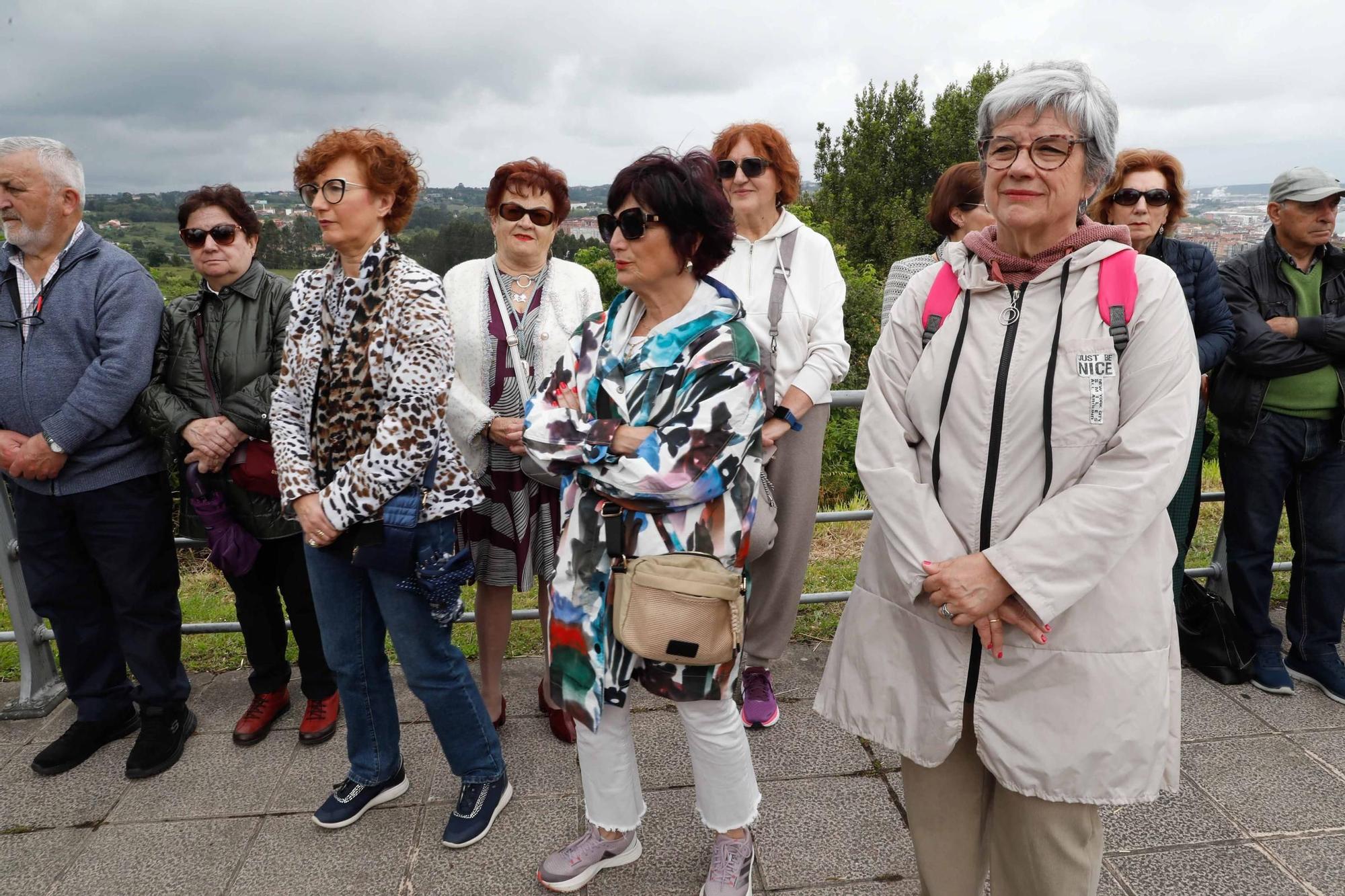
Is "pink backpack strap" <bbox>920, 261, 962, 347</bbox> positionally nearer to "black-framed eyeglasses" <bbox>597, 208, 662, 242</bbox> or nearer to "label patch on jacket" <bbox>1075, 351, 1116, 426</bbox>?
"label patch on jacket" <bbox>1075, 351, 1116, 426</bbox>

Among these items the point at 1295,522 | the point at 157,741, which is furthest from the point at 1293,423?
the point at 157,741

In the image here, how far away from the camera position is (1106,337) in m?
1.72

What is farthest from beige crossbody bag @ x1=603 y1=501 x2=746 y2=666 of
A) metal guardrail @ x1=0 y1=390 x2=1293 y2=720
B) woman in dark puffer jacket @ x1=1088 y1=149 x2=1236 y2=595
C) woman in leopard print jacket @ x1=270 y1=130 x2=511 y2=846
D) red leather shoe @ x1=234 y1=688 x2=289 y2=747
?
woman in dark puffer jacket @ x1=1088 y1=149 x2=1236 y2=595

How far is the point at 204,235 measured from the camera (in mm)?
3021

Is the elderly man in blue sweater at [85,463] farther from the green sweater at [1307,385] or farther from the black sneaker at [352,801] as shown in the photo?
the green sweater at [1307,385]

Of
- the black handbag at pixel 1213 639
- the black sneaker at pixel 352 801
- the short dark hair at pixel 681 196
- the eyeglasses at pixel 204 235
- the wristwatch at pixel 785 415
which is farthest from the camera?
the black handbag at pixel 1213 639

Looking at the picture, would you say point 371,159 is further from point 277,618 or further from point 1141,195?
point 1141,195

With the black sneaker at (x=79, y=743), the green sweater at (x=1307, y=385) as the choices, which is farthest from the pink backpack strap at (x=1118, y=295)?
the black sneaker at (x=79, y=743)

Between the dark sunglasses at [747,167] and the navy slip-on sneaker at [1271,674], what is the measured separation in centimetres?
277

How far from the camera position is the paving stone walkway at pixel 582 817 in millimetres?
2428

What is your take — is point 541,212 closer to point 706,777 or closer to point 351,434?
point 351,434

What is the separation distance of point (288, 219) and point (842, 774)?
8.63 ft

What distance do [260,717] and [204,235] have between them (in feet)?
5.83

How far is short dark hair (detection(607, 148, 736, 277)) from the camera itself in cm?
211
